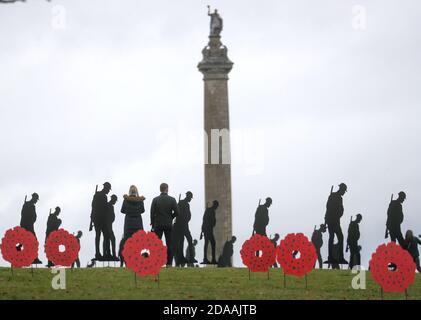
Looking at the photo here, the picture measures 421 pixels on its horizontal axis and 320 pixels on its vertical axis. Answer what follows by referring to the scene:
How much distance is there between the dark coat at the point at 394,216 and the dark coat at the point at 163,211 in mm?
6817

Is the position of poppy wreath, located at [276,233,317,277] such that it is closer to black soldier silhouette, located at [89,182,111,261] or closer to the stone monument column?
black soldier silhouette, located at [89,182,111,261]

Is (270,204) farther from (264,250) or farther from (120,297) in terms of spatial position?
(120,297)

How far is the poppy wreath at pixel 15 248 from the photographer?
141ft

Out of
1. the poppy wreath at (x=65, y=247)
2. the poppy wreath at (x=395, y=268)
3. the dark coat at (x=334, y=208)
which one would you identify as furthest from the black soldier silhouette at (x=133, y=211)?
the poppy wreath at (x=395, y=268)

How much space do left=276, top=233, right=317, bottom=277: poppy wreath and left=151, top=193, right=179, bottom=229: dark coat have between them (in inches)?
182

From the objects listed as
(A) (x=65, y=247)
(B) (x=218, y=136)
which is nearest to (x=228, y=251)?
(B) (x=218, y=136)

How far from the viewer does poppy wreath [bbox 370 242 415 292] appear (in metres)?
39.2

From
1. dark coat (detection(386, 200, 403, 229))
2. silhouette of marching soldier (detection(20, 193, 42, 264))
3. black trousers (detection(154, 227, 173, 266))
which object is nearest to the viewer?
black trousers (detection(154, 227, 173, 266))

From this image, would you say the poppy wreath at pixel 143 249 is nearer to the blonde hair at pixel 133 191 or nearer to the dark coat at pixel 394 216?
the blonde hair at pixel 133 191

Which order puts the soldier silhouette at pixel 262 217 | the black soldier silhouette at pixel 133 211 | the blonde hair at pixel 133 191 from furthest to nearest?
the soldier silhouette at pixel 262 217, the black soldier silhouette at pixel 133 211, the blonde hair at pixel 133 191

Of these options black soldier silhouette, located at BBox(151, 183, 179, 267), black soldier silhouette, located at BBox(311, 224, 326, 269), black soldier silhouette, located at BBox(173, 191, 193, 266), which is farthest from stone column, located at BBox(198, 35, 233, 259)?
black soldier silhouette, located at BBox(151, 183, 179, 267)
